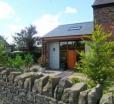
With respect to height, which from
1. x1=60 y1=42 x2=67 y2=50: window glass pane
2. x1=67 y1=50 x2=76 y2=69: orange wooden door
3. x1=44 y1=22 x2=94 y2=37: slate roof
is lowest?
x1=67 y1=50 x2=76 y2=69: orange wooden door

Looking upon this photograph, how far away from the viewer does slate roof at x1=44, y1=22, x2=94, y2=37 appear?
29.9 m

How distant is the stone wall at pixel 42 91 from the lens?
3.81 metres

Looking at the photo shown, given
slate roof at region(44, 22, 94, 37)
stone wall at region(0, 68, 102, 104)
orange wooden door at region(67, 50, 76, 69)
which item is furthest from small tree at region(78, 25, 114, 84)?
orange wooden door at region(67, 50, 76, 69)

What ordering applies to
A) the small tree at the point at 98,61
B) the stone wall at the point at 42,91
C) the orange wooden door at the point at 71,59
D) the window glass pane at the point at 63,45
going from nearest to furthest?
the stone wall at the point at 42,91, the small tree at the point at 98,61, the orange wooden door at the point at 71,59, the window glass pane at the point at 63,45

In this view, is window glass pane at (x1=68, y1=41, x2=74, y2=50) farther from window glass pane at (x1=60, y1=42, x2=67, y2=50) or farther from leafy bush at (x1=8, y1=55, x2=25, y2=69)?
leafy bush at (x1=8, y1=55, x2=25, y2=69)

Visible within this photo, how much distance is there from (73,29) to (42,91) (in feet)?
90.1

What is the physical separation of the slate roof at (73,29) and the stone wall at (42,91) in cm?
2357

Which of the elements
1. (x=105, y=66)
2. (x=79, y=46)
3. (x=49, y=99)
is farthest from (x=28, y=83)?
(x=79, y=46)

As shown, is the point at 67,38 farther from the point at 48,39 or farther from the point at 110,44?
the point at 110,44

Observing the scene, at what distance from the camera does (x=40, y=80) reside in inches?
187

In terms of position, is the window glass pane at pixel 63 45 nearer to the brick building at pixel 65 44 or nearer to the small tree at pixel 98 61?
the brick building at pixel 65 44

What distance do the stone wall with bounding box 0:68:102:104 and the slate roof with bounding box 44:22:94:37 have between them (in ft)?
77.3

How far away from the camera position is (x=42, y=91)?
4613mm

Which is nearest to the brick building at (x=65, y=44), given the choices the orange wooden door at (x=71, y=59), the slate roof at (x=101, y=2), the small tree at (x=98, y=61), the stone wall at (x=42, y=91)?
the orange wooden door at (x=71, y=59)
